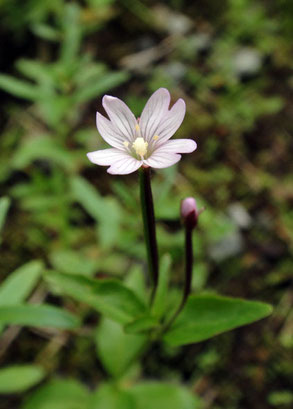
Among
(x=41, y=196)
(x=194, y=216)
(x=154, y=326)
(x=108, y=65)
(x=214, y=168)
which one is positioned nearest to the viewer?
(x=194, y=216)

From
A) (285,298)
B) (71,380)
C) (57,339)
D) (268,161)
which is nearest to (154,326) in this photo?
(71,380)

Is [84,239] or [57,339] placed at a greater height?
[84,239]

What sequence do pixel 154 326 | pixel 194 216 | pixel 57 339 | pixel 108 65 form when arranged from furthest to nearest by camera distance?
pixel 108 65, pixel 57 339, pixel 154 326, pixel 194 216

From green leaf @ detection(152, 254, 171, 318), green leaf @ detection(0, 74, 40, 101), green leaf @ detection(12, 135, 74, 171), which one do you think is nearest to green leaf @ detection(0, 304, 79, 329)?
green leaf @ detection(152, 254, 171, 318)

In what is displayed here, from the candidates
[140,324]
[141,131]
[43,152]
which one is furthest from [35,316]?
[43,152]

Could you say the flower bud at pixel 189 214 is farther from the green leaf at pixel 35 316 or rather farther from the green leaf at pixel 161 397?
the green leaf at pixel 161 397

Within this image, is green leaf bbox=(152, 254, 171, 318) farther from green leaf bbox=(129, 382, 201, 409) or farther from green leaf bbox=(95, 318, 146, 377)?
green leaf bbox=(129, 382, 201, 409)

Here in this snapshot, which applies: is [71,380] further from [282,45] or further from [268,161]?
[282,45]
